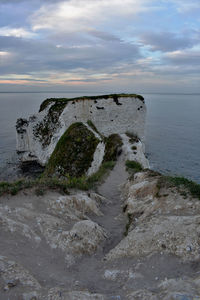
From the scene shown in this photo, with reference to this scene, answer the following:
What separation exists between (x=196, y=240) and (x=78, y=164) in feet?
74.3

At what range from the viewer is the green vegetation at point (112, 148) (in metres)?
25.8

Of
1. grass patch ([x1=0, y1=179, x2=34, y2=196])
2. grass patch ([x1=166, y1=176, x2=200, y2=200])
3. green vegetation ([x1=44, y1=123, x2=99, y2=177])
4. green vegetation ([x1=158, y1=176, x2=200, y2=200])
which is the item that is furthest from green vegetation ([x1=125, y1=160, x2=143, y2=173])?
grass patch ([x1=0, y1=179, x2=34, y2=196])

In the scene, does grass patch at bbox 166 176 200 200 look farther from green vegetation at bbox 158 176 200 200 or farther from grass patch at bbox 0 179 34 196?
grass patch at bbox 0 179 34 196

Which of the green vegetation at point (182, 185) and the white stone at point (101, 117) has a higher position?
the white stone at point (101, 117)

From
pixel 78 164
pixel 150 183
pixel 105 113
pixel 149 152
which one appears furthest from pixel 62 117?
pixel 150 183

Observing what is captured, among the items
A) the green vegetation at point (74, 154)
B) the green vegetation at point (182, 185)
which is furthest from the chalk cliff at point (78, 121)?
the green vegetation at point (182, 185)

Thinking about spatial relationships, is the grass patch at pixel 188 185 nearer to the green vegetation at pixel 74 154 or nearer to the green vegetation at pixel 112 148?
the green vegetation at pixel 112 148

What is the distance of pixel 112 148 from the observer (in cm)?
2769

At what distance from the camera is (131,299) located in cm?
504

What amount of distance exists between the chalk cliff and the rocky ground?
25245 millimetres

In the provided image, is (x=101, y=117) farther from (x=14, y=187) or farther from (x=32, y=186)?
(x=14, y=187)

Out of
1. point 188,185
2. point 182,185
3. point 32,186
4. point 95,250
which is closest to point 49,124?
point 32,186

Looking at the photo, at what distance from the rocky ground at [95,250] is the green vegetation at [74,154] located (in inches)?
677

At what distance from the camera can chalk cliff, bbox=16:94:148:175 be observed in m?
36.9
